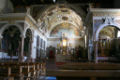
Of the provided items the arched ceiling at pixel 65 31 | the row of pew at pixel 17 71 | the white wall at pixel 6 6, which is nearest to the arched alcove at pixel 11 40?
the white wall at pixel 6 6

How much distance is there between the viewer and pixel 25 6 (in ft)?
55.3

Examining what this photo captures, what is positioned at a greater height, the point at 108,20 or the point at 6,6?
the point at 6,6

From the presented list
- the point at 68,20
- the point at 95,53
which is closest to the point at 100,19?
the point at 95,53

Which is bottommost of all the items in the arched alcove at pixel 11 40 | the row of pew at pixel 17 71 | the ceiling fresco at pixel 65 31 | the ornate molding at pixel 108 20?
the row of pew at pixel 17 71

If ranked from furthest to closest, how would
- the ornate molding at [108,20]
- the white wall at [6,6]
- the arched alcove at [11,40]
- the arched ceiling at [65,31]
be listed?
the arched ceiling at [65,31] → the arched alcove at [11,40] → the white wall at [6,6] → the ornate molding at [108,20]

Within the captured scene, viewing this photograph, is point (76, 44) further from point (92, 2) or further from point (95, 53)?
point (95, 53)

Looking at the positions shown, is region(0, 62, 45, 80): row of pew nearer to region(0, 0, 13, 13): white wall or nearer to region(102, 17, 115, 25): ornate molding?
→ region(102, 17, 115, 25): ornate molding

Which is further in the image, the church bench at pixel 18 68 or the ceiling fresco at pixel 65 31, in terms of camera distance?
the ceiling fresco at pixel 65 31

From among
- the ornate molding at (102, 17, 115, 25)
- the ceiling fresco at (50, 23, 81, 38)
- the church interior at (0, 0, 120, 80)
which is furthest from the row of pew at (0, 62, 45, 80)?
the ceiling fresco at (50, 23, 81, 38)

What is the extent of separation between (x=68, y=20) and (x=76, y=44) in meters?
5.41

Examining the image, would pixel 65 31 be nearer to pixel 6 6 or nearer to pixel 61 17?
pixel 61 17

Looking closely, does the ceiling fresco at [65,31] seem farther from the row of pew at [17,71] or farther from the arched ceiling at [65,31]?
the row of pew at [17,71]

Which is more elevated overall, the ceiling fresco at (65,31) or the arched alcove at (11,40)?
the ceiling fresco at (65,31)

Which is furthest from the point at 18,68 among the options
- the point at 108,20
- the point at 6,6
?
the point at 6,6
